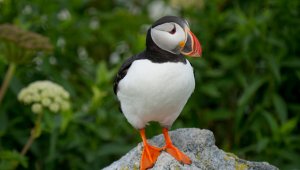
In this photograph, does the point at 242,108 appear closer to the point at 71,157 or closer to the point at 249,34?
the point at 249,34

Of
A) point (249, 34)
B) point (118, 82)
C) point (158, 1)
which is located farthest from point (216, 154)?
point (158, 1)

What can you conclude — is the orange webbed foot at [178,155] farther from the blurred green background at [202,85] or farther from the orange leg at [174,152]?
the blurred green background at [202,85]

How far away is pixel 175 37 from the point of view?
388 cm

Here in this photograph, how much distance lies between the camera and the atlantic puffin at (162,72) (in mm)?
3869

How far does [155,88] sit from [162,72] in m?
0.10

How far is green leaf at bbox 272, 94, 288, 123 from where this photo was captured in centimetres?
655

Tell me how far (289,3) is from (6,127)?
9.57ft

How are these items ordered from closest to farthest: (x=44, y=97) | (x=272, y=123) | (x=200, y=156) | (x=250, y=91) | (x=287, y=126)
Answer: (x=200, y=156) → (x=44, y=97) → (x=287, y=126) → (x=272, y=123) → (x=250, y=91)

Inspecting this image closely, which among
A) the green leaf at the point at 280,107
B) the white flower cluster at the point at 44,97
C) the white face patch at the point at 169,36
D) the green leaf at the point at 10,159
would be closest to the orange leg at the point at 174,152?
the white face patch at the point at 169,36

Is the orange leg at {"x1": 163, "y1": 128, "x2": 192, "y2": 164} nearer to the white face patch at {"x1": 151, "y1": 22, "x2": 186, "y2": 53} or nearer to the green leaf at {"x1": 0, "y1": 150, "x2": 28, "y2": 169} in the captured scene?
the white face patch at {"x1": 151, "y1": 22, "x2": 186, "y2": 53}

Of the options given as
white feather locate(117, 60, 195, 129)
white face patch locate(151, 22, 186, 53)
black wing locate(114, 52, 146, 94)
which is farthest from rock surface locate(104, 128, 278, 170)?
white face patch locate(151, 22, 186, 53)

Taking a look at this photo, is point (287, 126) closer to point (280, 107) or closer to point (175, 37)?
point (280, 107)

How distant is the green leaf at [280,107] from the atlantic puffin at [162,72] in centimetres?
266

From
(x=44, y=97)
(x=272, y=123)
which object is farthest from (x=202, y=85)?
(x=44, y=97)
